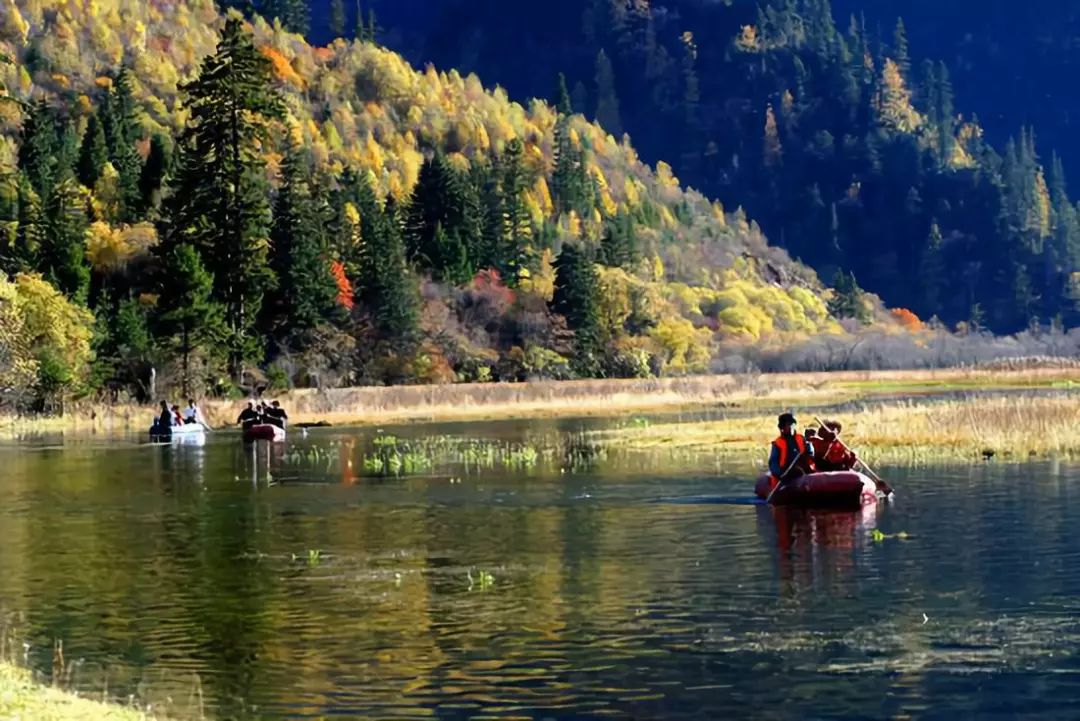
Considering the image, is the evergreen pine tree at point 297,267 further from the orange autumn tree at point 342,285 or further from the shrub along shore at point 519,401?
the shrub along shore at point 519,401

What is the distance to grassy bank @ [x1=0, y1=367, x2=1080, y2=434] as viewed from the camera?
3684 inches

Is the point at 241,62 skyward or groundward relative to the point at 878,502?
skyward

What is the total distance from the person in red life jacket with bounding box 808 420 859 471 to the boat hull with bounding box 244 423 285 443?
36981 millimetres

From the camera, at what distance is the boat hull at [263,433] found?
252 feet

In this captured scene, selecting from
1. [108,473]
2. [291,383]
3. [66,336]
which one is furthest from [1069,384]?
[108,473]

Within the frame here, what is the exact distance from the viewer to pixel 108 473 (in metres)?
59.5

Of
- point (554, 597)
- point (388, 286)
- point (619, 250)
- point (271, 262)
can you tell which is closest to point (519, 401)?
point (271, 262)

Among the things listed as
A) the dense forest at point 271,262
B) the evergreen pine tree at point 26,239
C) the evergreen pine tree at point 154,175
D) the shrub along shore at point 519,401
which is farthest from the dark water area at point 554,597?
the evergreen pine tree at point 154,175

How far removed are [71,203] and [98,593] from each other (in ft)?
286

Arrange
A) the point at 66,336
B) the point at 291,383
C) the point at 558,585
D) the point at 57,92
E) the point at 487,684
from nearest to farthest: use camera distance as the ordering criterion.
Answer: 1. the point at 487,684
2. the point at 558,585
3. the point at 66,336
4. the point at 291,383
5. the point at 57,92

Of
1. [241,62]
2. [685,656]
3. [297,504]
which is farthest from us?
[241,62]

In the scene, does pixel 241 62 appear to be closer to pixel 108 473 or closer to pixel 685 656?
pixel 108 473

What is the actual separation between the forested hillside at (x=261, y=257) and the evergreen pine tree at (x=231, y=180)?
0.15 meters

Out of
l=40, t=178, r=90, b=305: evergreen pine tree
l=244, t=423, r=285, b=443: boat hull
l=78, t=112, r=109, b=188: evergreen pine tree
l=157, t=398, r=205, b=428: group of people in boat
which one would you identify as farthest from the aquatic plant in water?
l=78, t=112, r=109, b=188: evergreen pine tree
